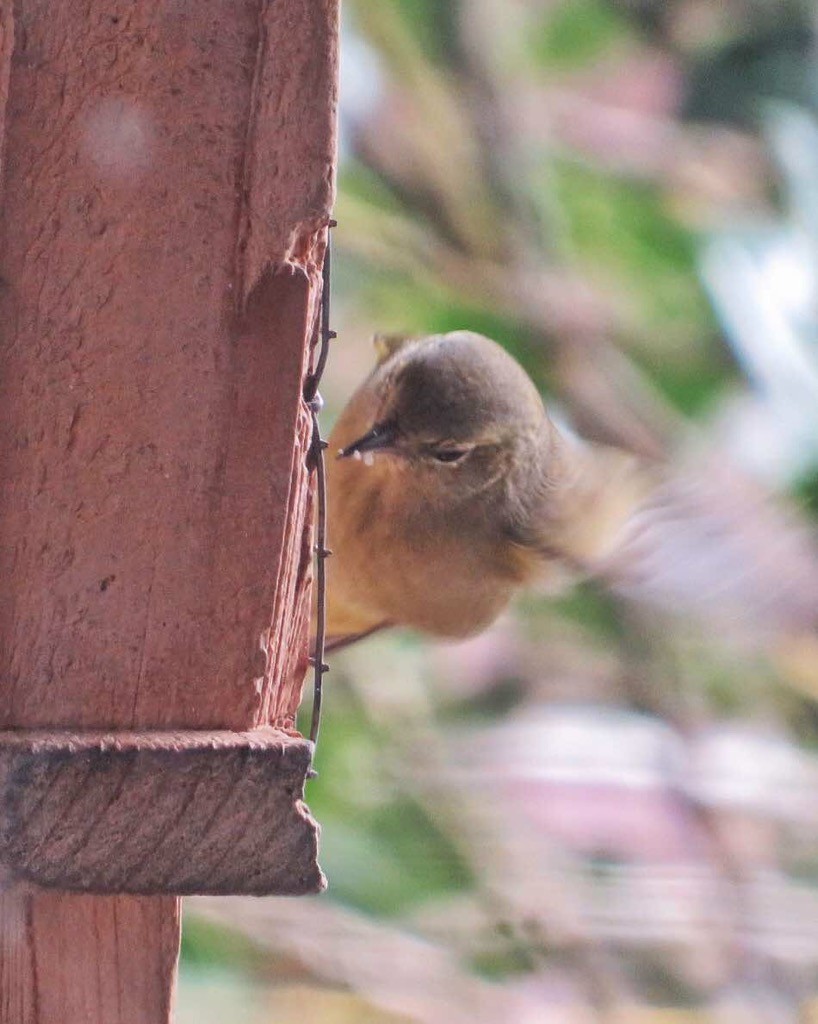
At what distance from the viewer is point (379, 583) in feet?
6.31

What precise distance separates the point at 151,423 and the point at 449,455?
90cm

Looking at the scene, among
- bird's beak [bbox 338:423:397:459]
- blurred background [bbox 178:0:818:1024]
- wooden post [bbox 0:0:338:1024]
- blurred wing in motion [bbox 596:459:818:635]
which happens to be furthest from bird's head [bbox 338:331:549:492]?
wooden post [bbox 0:0:338:1024]

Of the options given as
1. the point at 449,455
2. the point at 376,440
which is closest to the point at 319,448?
the point at 376,440

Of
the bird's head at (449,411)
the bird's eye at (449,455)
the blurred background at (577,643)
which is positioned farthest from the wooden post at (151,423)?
the blurred background at (577,643)

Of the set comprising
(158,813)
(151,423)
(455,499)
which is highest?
(455,499)

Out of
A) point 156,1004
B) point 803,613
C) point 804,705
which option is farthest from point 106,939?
point 804,705

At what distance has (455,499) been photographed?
193 centimetres

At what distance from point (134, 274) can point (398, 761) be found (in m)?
1.66

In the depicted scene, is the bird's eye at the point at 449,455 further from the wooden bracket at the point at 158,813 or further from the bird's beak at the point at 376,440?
the wooden bracket at the point at 158,813

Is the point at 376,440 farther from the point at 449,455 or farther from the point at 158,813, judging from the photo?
the point at 158,813

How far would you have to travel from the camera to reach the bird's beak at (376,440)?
1.78 m

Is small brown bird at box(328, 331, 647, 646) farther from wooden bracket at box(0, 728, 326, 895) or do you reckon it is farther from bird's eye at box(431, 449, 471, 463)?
wooden bracket at box(0, 728, 326, 895)

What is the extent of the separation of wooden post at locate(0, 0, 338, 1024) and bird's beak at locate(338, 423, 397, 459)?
0.71 metres

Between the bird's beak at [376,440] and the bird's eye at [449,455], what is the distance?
0.29 feet
